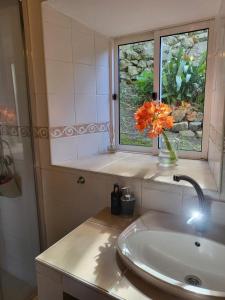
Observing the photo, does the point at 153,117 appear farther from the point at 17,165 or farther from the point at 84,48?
the point at 17,165

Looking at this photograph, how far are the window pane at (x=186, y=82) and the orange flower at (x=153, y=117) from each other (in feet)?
1.11

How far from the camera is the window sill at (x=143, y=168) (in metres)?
1.18

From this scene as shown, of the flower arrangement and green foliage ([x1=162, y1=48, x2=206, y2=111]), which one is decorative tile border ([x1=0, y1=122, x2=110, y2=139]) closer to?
the flower arrangement

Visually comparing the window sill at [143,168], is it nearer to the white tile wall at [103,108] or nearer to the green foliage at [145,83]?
the white tile wall at [103,108]

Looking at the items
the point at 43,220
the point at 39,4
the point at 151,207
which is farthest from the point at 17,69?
the point at 151,207

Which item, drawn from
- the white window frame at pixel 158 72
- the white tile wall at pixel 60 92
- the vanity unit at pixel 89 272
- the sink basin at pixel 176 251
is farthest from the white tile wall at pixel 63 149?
the sink basin at pixel 176 251

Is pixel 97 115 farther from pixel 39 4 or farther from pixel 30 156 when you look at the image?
pixel 39 4

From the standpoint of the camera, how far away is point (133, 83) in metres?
1.77

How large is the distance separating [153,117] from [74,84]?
60 centimetres

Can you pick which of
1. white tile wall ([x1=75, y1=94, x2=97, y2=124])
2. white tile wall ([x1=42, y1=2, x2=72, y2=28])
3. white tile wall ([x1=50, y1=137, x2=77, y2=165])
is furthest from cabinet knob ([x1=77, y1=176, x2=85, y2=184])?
white tile wall ([x1=42, y1=2, x2=72, y2=28])

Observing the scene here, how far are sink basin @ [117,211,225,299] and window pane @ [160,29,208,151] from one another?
706mm

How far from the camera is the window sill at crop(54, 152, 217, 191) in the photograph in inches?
46.5

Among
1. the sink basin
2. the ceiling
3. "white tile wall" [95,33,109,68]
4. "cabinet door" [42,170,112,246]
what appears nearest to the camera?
the sink basin

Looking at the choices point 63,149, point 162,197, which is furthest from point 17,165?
point 162,197
